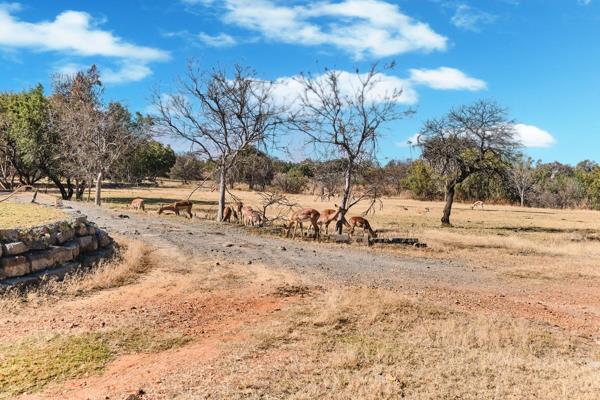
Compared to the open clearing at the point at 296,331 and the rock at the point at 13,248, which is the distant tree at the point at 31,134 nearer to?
the open clearing at the point at 296,331

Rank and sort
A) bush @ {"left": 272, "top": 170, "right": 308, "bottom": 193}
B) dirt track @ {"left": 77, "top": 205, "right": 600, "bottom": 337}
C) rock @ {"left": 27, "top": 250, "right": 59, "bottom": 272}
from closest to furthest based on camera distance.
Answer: rock @ {"left": 27, "top": 250, "right": 59, "bottom": 272}, dirt track @ {"left": 77, "top": 205, "right": 600, "bottom": 337}, bush @ {"left": 272, "top": 170, "right": 308, "bottom": 193}

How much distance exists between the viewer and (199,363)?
7.03 meters

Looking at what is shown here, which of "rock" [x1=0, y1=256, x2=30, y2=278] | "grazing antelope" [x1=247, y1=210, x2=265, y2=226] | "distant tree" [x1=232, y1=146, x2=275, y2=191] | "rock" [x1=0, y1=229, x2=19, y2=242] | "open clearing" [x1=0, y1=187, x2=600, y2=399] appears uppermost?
"distant tree" [x1=232, y1=146, x2=275, y2=191]

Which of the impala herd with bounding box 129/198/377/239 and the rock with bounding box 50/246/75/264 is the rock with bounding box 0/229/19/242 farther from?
the impala herd with bounding box 129/198/377/239

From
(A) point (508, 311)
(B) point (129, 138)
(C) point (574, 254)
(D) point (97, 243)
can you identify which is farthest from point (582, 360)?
(B) point (129, 138)


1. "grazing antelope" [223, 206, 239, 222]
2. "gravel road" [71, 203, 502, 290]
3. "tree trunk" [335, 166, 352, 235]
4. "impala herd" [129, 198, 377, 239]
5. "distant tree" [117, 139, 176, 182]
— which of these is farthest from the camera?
"distant tree" [117, 139, 176, 182]

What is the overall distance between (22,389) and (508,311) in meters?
8.63

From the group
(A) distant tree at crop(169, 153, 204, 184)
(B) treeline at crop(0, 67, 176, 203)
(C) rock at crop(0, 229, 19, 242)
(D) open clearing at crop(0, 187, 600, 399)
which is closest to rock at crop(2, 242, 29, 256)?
(C) rock at crop(0, 229, 19, 242)

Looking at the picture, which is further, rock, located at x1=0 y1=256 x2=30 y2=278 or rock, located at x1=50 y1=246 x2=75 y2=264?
rock, located at x1=50 y1=246 x2=75 y2=264

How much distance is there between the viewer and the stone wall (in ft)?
33.7

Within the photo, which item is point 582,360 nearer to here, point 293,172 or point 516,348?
point 516,348

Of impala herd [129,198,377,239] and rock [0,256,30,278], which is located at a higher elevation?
impala herd [129,198,377,239]

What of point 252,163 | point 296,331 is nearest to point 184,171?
point 252,163

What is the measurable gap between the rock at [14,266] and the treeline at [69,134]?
23.4 meters
